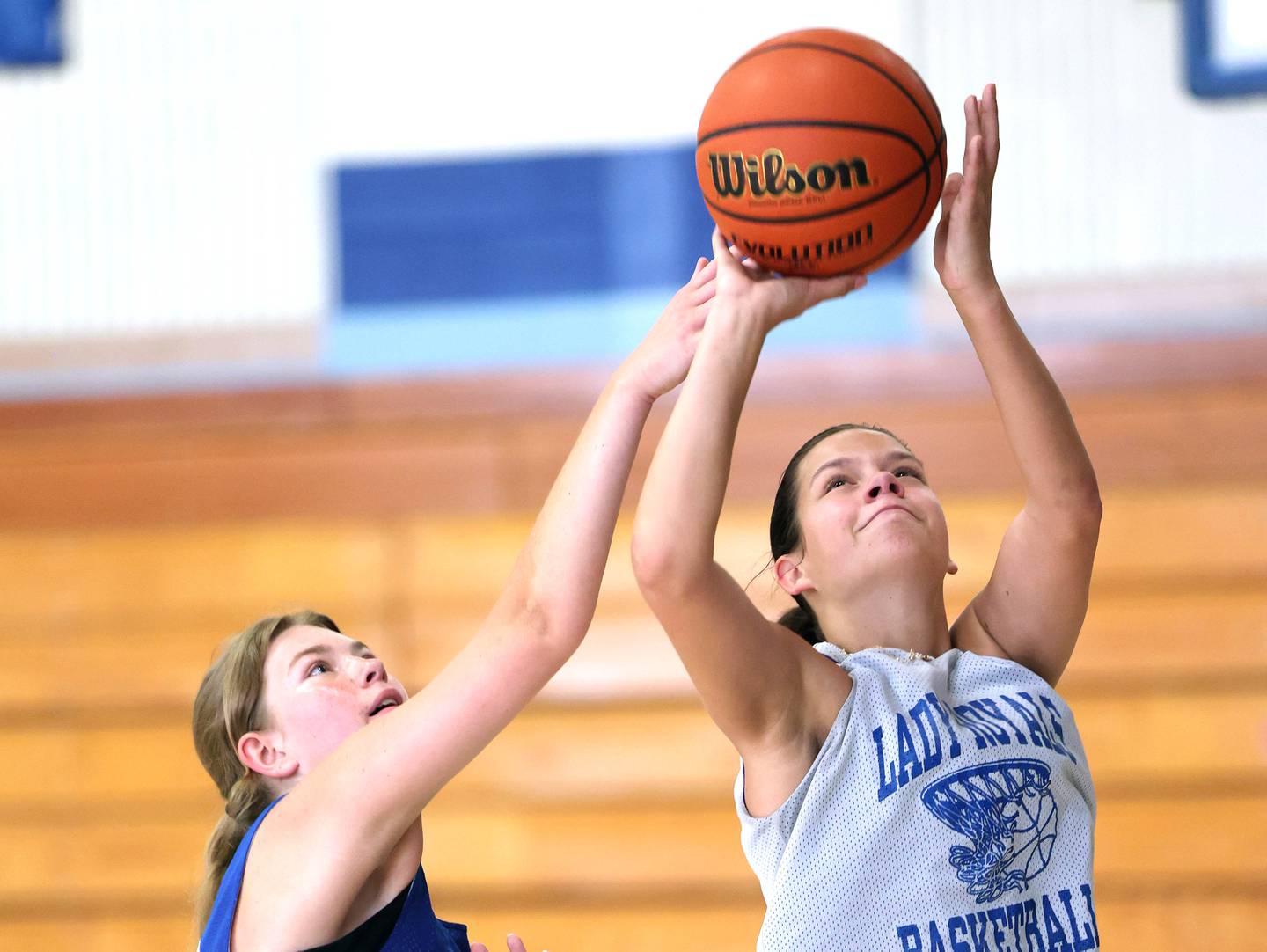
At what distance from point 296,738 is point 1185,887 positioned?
2.55 meters

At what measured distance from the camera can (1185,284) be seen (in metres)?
3.81

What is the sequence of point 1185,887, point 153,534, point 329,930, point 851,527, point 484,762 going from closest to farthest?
point 329,930
point 851,527
point 1185,887
point 484,762
point 153,534

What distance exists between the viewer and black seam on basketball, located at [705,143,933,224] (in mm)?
1560

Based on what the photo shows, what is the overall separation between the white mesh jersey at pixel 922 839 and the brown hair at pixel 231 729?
2.14 feet

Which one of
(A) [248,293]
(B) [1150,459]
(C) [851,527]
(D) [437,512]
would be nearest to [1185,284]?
(B) [1150,459]

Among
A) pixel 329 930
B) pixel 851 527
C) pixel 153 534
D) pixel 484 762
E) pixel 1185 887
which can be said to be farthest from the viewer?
pixel 153 534

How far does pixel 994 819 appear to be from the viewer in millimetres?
1575

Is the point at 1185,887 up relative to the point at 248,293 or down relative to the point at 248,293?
down

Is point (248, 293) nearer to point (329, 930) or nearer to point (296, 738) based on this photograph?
point (296, 738)

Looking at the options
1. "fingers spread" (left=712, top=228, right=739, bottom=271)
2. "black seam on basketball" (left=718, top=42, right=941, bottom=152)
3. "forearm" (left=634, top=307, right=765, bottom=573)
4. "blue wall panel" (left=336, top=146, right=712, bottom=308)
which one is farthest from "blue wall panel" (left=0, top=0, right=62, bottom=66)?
"forearm" (left=634, top=307, right=765, bottom=573)

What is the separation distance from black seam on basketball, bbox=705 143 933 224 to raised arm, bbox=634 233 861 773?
0.04m

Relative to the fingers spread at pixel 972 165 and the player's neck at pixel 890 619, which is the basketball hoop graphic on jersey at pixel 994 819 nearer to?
the player's neck at pixel 890 619

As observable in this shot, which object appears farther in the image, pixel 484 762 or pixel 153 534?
pixel 153 534

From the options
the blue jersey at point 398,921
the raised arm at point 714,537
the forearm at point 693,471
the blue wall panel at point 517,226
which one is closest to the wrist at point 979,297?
the raised arm at point 714,537
